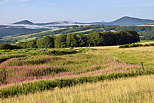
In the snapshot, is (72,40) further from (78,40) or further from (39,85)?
(39,85)

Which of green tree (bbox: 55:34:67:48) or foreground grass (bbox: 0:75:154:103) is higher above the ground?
foreground grass (bbox: 0:75:154:103)

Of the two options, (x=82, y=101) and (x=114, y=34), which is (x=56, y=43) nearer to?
(x=114, y=34)

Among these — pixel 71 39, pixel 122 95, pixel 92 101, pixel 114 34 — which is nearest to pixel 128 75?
pixel 122 95

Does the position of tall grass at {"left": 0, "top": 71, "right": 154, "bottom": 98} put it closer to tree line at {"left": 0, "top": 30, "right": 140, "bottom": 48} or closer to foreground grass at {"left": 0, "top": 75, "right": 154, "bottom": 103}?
foreground grass at {"left": 0, "top": 75, "right": 154, "bottom": 103}

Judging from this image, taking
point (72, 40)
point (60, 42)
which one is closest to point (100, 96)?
point (72, 40)

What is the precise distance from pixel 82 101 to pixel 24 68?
1825cm

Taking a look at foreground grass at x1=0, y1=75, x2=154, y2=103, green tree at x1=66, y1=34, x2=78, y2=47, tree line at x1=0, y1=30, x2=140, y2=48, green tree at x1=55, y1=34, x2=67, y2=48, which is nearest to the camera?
foreground grass at x1=0, y1=75, x2=154, y2=103

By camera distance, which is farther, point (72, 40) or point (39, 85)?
point (72, 40)

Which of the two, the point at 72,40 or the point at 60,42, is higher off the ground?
the point at 72,40

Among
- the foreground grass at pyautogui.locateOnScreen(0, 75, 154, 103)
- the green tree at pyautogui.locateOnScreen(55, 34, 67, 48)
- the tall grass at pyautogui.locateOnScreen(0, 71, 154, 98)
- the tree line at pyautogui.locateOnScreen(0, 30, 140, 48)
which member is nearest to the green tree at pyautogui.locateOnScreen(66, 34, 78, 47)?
the tree line at pyautogui.locateOnScreen(0, 30, 140, 48)

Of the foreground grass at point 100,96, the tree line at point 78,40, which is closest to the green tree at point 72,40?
the tree line at point 78,40

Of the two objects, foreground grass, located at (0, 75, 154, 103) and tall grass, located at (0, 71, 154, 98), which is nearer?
foreground grass, located at (0, 75, 154, 103)

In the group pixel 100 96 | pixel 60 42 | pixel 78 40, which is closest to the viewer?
pixel 100 96

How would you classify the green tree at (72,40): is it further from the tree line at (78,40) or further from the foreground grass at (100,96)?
the foreground grass at (100,96)
